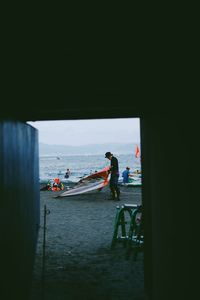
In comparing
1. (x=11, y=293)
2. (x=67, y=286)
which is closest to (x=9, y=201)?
(x=11, y=293)

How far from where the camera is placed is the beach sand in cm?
613

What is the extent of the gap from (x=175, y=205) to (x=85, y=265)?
4867mm

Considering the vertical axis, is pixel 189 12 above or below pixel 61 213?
above

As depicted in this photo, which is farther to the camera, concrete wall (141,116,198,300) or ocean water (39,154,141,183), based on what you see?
ocean water (39,154,141,183)

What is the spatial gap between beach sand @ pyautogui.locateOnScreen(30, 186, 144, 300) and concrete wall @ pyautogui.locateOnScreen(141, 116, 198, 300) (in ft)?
6.81

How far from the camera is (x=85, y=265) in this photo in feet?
24.6

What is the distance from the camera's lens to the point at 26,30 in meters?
2.15

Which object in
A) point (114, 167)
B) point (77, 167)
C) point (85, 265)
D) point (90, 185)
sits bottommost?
point (85, 265)

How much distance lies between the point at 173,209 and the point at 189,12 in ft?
5.90

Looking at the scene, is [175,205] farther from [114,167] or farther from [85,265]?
[114,167]

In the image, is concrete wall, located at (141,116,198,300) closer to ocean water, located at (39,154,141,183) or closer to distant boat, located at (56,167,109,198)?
distant boat, located at (56,167,109,198)

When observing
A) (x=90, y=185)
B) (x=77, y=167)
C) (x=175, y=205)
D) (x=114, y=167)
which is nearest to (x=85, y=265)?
(x=175, y=205)

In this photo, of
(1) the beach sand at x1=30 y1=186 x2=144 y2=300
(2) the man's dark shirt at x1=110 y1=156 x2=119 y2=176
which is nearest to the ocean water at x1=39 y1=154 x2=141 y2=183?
(2) the man's dark shirt at x1=110 y1=156 x2=119 y2=176

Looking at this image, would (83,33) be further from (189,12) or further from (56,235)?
(56,235)
